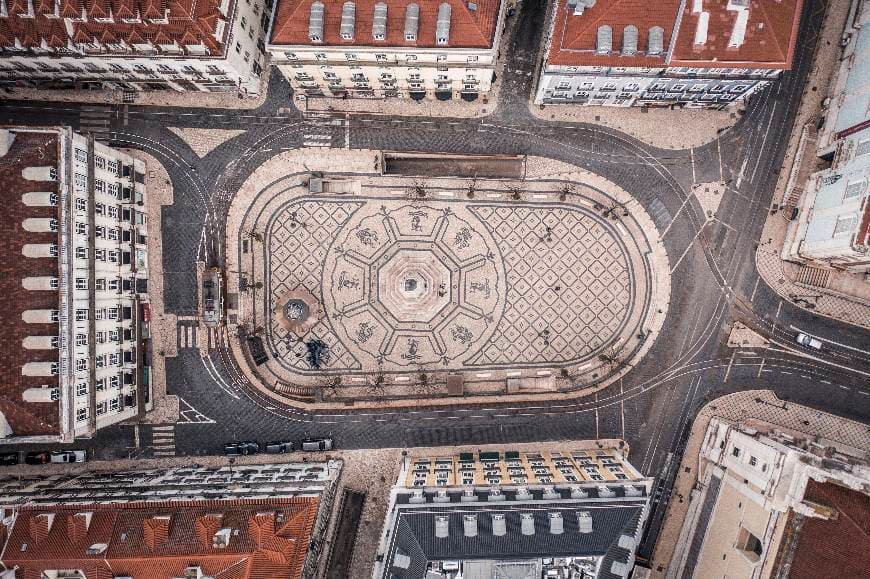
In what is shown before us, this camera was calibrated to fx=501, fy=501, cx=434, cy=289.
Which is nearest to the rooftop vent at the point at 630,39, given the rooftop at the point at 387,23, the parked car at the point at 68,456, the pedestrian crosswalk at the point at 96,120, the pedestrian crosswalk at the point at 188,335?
the rooftop at the point at 387,23

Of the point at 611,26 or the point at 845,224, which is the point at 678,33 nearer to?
the point at 611,26

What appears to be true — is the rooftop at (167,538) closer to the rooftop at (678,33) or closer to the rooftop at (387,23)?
the rooftop at (387,23)

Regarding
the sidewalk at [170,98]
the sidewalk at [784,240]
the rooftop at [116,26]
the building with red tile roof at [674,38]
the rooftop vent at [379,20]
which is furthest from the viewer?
the sidewalk at [170,98]

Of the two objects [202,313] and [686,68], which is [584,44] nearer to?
[686,68]

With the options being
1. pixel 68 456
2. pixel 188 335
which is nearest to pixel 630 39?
pixel 188 335

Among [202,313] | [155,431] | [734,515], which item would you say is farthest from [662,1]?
[155,431]

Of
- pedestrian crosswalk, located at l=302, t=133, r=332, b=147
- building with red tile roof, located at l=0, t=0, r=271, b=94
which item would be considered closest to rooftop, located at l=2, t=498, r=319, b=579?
pedestrian crosswalk, located at l=302, t=133, r=332, b=147
